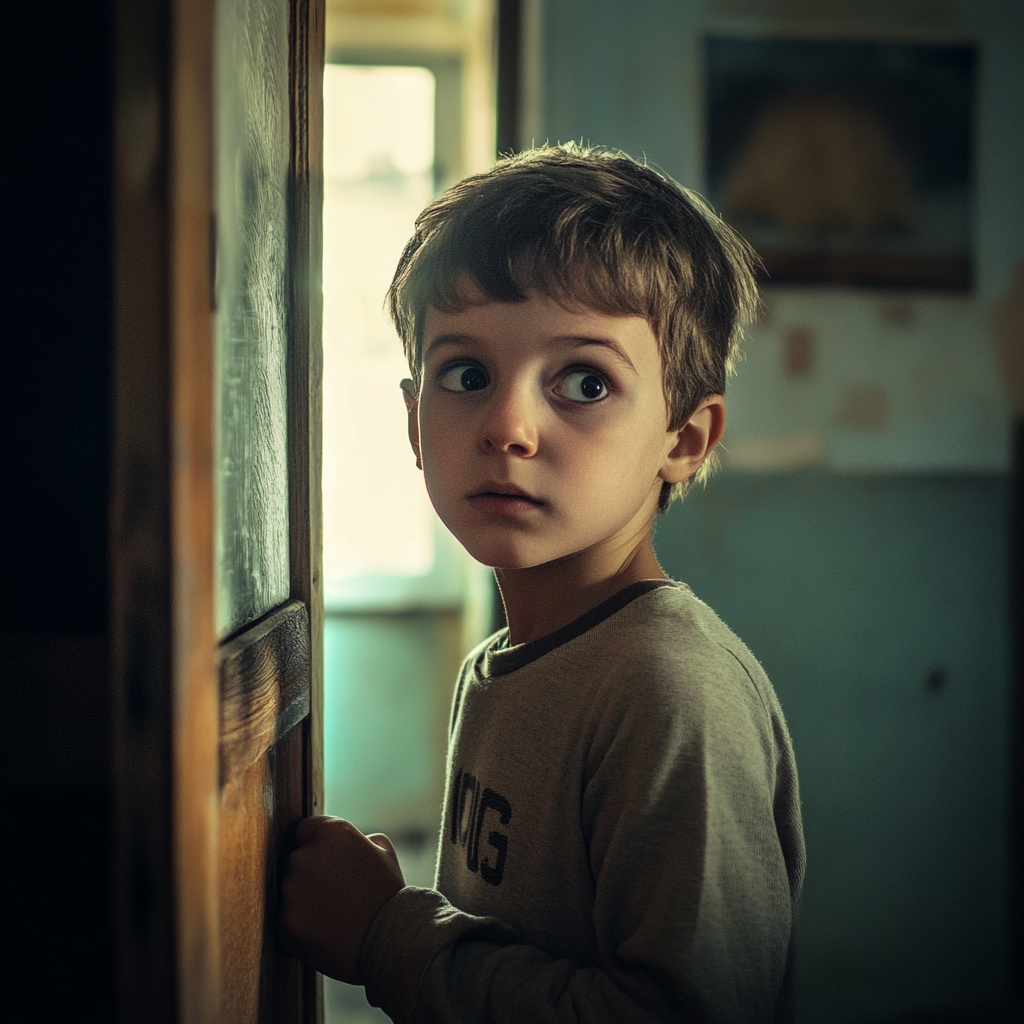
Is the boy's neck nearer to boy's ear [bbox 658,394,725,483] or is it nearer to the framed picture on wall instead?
boy's ear [bbox 658,394,725,483]

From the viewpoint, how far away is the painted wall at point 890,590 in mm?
1841

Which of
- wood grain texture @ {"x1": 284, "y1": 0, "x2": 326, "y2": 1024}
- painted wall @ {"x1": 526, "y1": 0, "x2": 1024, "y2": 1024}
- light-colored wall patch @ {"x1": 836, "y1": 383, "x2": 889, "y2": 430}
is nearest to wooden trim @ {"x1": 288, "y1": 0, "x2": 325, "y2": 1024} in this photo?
wood grain texture @ {"x1": 284, "y1": 0, "x2": 326, "y2": 1024}

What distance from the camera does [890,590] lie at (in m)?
1.87

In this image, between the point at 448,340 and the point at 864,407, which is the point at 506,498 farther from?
the point at 864,407

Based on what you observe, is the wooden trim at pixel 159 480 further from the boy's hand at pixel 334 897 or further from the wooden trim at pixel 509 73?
the wooden trim at pixel 509 73

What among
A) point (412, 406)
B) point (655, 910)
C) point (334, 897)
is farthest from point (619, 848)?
point (412, 406)

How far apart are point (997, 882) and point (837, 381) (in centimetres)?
111

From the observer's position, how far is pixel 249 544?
1.87 feet

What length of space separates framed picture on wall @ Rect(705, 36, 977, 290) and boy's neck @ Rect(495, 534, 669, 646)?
1.29m

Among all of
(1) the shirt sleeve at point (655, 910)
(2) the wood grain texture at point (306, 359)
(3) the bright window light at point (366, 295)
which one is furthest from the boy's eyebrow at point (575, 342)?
(3) the bright window light at point (366, 295)

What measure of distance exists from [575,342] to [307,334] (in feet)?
0.71

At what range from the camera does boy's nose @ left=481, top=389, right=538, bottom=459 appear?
611 mm

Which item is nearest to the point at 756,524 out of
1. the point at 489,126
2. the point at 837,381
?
the point at 837,381

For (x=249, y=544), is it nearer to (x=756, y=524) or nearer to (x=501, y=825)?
(x=501, y=825)
